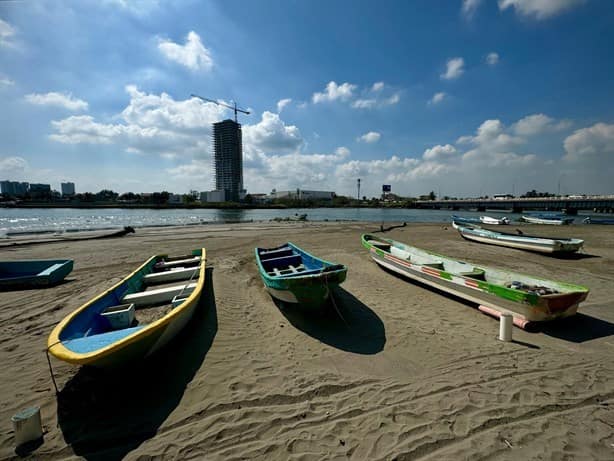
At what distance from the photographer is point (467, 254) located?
14672mm

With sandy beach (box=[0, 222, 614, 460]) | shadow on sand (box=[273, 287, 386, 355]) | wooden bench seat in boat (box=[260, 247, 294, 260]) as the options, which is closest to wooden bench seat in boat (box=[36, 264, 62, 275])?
sandy beach (box=[0, 222, 614, 460])

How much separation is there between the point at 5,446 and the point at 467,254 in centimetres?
1753

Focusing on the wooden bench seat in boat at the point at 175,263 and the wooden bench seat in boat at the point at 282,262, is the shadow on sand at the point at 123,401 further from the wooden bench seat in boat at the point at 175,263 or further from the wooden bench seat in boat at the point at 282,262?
the wooden bench seat in boat at the point at 175,263

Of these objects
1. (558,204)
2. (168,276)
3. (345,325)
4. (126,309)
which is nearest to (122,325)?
(126,309)

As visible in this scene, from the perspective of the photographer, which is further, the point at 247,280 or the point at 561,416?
the point at 247,280

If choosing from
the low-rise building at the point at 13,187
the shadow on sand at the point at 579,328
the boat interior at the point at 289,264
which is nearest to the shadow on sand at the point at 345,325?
the boat interior at the point at 289,264

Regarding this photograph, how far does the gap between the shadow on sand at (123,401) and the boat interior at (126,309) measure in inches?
21.4

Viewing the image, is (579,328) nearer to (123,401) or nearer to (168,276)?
(123,401)

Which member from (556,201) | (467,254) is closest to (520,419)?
(467,254)

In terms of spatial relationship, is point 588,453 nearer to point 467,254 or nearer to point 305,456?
point 305,456

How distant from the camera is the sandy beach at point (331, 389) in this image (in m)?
2.97

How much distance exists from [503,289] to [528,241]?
11855 millimetres

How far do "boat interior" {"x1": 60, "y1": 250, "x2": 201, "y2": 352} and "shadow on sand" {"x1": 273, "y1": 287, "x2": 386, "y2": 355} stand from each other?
2.87 m

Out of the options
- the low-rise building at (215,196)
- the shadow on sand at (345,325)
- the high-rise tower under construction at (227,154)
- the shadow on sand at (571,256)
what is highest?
the high-rise tower under construction at (227,154)
